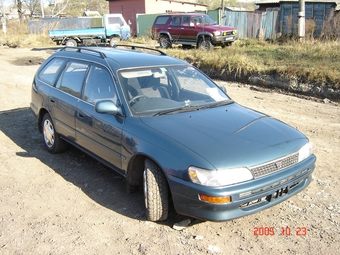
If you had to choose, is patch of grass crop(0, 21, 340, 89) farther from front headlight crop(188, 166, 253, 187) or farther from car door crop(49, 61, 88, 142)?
front headlight crop(188, 166, 253, 187)

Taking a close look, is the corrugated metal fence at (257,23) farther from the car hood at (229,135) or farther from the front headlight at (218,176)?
the front headlight at (218,176)

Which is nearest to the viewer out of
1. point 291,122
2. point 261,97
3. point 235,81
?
point 291,122

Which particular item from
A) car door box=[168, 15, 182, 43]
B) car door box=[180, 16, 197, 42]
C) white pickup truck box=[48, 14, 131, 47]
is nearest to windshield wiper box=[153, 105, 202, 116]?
car door box=[180, 16, 197, 42]

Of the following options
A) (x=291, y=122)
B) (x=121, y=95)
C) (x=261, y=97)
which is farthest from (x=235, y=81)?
(x=121, y=95)

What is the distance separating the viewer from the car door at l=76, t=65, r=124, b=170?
4289mm

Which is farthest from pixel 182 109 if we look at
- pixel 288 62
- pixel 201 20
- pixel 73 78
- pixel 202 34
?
pixel 201 20

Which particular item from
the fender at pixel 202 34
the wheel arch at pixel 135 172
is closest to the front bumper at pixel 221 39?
the fender at pixel 202 34

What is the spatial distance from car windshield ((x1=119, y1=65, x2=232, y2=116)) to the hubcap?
197 centimetres

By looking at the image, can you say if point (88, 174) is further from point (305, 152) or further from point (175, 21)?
point (175, 21)

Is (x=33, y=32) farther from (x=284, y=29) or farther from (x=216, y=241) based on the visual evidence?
(x=216, y=241)

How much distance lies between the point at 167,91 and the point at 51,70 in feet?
7.82

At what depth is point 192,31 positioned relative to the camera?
18328mm

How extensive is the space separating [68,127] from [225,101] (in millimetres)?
2220

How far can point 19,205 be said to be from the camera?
432cm
